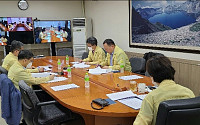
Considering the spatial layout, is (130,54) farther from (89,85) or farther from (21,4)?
(21,4)

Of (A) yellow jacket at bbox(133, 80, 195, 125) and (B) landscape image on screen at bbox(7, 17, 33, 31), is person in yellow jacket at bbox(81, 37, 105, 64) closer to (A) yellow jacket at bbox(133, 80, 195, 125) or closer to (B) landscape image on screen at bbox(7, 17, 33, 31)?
(B) landscape image on screen at bbox(7, 17, 33, 31)

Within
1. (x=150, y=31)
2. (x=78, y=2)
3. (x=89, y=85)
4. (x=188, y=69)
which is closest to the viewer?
(x=89, y=85)

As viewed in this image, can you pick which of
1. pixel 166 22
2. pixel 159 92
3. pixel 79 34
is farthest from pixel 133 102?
pixel 79 34

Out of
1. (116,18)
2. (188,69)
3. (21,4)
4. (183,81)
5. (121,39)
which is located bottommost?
(183,81)

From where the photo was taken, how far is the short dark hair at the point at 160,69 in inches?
55.2

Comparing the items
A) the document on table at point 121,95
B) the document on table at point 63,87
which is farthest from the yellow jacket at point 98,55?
the document on table at point 121,95

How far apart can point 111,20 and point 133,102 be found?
14.4ft

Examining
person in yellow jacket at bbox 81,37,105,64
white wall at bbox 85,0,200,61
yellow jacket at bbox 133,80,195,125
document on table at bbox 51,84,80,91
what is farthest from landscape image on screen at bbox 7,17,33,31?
yellow jacket at bbox 133,80,195,125

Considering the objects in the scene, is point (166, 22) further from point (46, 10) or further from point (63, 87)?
point (46, 10)

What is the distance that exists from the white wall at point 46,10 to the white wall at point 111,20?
1.66 ft

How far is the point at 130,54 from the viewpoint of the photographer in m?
5.16

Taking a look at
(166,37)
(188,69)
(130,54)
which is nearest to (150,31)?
(166,37)

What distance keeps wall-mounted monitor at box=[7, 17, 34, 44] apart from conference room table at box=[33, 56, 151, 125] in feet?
12.1

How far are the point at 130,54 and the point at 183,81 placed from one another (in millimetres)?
1658
